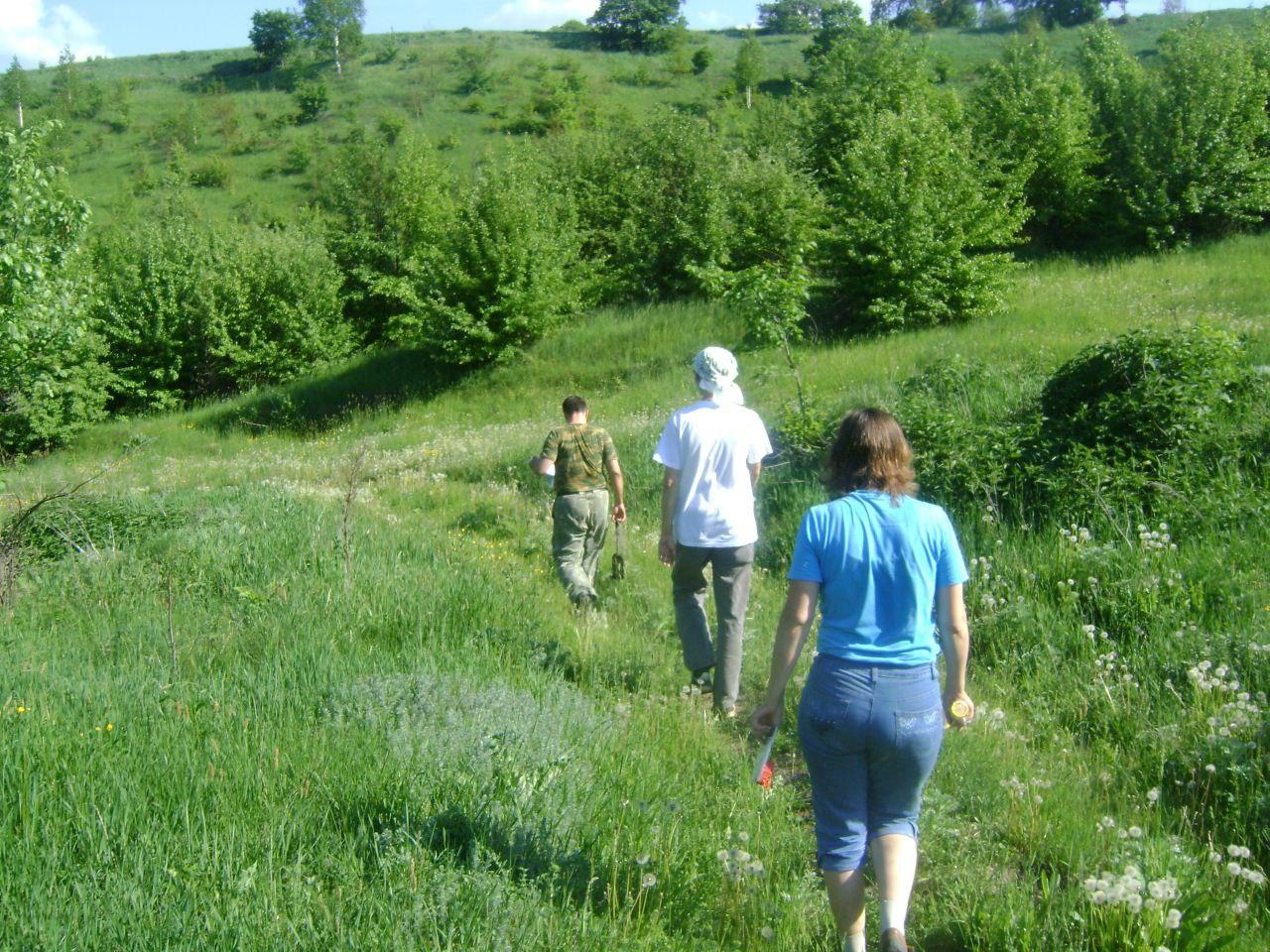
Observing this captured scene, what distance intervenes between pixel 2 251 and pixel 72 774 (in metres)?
9.62

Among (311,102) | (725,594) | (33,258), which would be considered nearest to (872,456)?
(725,594)

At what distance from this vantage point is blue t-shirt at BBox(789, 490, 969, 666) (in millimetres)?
3492

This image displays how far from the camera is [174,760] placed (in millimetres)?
4199

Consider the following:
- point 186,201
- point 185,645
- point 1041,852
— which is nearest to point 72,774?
point 185,645

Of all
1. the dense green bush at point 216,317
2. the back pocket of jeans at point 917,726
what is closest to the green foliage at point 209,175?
the dense green bush at point 216,317

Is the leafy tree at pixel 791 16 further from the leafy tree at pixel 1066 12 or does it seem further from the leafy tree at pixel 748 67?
the leafy tree at pixel 748 67

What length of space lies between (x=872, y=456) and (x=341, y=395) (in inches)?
955

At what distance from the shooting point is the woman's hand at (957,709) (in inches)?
143

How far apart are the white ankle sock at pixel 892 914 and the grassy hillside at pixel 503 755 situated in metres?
0.30

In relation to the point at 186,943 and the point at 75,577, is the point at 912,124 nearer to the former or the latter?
the point at 75,577

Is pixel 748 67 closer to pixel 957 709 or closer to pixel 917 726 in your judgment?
pixel 957 709

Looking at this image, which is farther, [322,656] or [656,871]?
[322,656]

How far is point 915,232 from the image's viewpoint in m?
20.0

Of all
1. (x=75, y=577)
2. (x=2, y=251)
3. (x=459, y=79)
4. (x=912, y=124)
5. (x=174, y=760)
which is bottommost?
(x=75, y=577)
